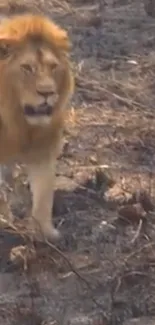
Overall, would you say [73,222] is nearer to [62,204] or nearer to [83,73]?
[62,204]

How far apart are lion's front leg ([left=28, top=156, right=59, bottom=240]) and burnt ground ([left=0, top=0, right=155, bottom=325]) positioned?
7 centimetres

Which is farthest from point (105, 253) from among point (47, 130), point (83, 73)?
point (83, 73)

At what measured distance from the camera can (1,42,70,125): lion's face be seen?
204 inches

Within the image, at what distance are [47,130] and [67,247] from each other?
474 mm

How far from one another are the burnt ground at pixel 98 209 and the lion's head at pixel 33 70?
486 millimetres

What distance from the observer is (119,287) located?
5055mm

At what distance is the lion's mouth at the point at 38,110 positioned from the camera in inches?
207

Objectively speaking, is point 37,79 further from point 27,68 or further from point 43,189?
point 43,189

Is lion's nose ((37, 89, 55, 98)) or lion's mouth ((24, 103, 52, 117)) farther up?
lion's nose ((37, 89, 55, 98))

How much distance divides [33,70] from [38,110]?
170mm

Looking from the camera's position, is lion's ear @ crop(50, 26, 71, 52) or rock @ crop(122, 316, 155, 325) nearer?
rock @ crop(122, 316, 155, 325)

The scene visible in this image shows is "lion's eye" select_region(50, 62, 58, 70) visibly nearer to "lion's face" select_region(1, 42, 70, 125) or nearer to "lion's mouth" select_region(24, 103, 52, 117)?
"lion's face" select_region(1, 42, 70, 125)

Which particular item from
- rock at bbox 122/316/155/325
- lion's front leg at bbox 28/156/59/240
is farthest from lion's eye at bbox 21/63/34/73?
rock at bbox 122/316/155/325

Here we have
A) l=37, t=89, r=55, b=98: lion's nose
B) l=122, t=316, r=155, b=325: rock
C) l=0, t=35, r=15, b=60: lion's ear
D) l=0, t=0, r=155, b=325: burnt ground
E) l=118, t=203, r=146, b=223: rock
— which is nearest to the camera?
l=122, t=316, r=155, b=325: rock
